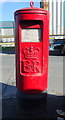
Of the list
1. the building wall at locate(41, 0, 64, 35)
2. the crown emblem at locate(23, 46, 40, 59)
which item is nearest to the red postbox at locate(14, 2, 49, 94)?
the crown emblem at locate(23, 46, 40, 59)

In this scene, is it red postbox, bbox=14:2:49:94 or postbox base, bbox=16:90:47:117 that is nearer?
red postbox, bbox=14:2:49:94

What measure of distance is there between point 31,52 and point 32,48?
71 mm

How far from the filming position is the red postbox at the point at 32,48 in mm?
3064

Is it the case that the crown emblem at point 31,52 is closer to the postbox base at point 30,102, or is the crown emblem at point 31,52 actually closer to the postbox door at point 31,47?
the postbox door at point 31,47

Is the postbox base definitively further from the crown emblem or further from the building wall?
the building wall

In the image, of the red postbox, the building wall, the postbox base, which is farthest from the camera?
the building wall

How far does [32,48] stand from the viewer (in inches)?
122

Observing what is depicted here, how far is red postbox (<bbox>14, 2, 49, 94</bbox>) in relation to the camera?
10.1ft

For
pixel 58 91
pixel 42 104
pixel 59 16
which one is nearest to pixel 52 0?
pixel 59 16

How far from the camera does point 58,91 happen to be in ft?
15.6

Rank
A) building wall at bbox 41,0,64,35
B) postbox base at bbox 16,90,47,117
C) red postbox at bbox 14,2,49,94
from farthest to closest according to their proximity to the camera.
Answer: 1. building wall at bbox 41,0,64,35
2. postbox base at bbox 16,90,47,117
3. red postbox at bbox 14,2,49,94

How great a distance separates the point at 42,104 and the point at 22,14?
5.37 feet

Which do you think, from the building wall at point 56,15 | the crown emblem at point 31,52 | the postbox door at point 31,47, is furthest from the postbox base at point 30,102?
the building wall at point 56,15

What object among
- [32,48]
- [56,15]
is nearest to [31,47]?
[32,48]
